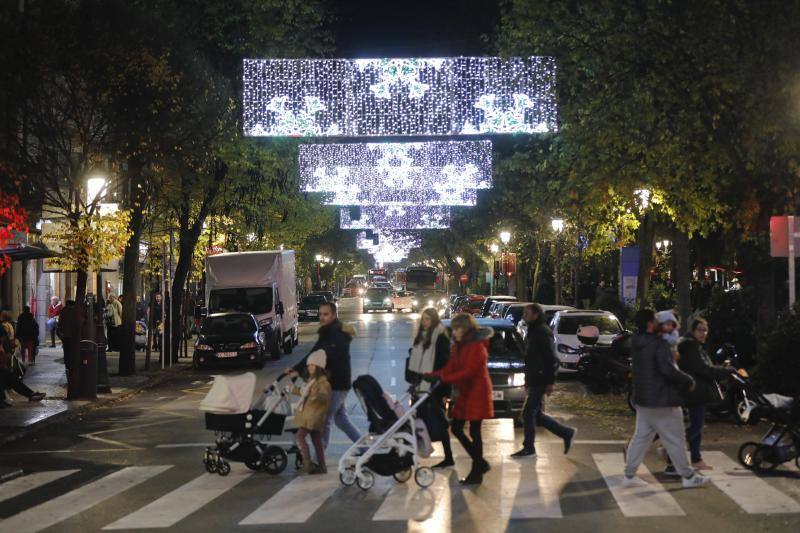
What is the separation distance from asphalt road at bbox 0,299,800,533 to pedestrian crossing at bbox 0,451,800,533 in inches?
0.7

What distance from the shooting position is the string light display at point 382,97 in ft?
95.7

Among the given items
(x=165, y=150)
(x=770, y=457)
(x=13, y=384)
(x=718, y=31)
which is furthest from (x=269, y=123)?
(x=770, y=457)

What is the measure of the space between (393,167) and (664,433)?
1248 inches

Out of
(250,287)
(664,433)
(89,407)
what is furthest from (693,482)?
(250,287)

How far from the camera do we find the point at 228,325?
1243 inches

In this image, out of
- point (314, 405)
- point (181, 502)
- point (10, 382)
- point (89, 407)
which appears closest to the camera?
point (181, 502)

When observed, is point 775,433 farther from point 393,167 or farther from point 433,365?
point 393,167

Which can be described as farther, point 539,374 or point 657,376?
point 539,374

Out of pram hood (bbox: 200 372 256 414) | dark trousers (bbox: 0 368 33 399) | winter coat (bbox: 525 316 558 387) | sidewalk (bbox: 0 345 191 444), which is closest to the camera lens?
pram hood (bbox: 200 372 256 414)

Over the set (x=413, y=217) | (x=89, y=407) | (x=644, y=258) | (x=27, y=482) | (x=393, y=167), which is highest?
(x=393, y=167)

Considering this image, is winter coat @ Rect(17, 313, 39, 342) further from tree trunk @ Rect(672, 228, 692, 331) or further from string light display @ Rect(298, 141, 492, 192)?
tree trunk @ Rect(672, 228, 692, 331)

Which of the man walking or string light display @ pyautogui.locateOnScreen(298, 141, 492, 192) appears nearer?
the man walking

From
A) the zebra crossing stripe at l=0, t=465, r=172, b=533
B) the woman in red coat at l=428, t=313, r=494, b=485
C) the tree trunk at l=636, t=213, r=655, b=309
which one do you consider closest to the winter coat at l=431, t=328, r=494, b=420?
the woman in red coat at l=428, t=313, r=494, b=485

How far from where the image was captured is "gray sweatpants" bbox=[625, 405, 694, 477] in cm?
1123
